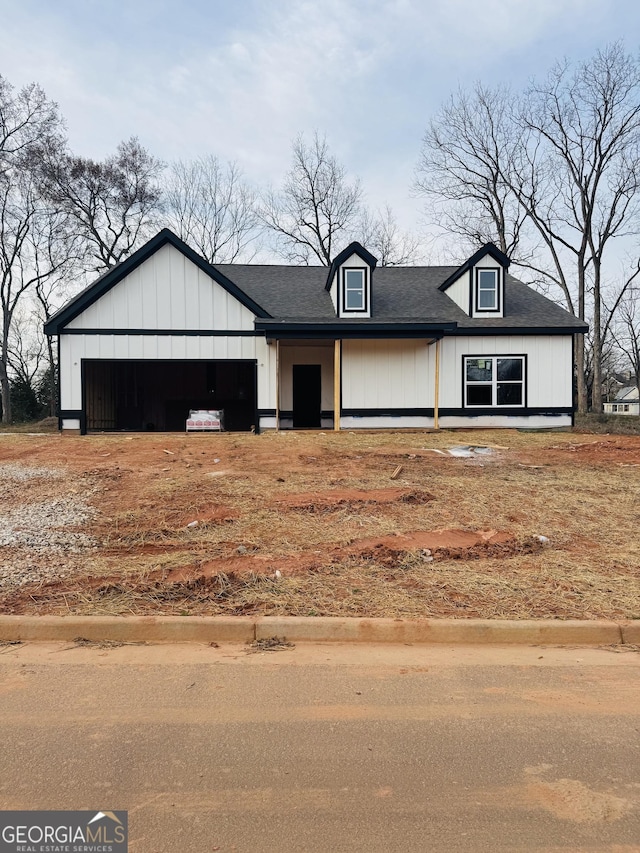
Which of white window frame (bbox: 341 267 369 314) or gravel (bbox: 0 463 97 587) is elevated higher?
white window frame (bbox: 341 267 369 314)

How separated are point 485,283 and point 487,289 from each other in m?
0.23

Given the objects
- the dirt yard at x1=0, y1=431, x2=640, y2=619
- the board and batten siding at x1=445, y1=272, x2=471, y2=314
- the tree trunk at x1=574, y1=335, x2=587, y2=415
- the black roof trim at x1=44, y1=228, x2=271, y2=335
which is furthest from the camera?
the tree trunk at x1=574, y1=335, x2=587, y2=415

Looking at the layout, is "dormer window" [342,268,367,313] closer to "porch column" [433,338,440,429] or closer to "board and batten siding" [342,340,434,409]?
"board and batten siding" [342,340,434,409]

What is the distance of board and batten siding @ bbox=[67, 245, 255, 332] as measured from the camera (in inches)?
639

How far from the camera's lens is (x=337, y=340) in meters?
16.6

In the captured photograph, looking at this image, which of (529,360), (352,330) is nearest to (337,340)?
(352,330)

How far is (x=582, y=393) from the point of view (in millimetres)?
30062

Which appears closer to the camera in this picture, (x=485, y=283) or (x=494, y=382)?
(x=494, y=382)

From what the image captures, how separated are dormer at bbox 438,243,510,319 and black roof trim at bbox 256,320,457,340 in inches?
103

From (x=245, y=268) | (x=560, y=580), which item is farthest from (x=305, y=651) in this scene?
(x=245, y=268)

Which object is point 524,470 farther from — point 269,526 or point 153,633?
point 153,633

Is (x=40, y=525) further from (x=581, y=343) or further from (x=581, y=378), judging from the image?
(x=581, y=343)

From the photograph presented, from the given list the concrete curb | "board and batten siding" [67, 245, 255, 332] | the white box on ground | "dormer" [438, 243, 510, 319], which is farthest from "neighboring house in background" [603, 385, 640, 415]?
the concrete curb

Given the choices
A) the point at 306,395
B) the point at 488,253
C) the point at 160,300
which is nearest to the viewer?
the point at 160,300
